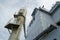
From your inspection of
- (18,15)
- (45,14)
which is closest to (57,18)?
(45,14)

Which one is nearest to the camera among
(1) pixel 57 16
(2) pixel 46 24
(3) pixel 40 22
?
(1) pixel 57 16

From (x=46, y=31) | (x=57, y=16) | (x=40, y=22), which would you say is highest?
(x=57, y=16)

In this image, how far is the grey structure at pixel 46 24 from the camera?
21.8 m

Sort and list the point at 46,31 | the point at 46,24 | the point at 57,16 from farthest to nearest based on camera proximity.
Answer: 1. the point at 46,24
2. the point at 57,16
3. the point at 46,31

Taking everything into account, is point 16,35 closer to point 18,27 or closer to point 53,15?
point 18,27

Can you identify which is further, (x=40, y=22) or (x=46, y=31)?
(x=40, y=22)

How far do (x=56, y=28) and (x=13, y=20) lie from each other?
13.4 m

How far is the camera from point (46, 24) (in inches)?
1018

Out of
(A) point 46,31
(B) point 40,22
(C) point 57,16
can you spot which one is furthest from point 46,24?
(A) point 46,31

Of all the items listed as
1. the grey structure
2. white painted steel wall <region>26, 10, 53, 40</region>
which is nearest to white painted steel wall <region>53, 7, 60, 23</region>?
the grey structure

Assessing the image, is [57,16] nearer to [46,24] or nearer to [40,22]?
[46,24]

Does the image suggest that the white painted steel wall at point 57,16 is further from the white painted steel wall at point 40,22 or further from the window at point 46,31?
the window at point 46,31

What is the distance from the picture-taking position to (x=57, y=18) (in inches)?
985

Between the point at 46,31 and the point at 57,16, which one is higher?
the point at 57,16
